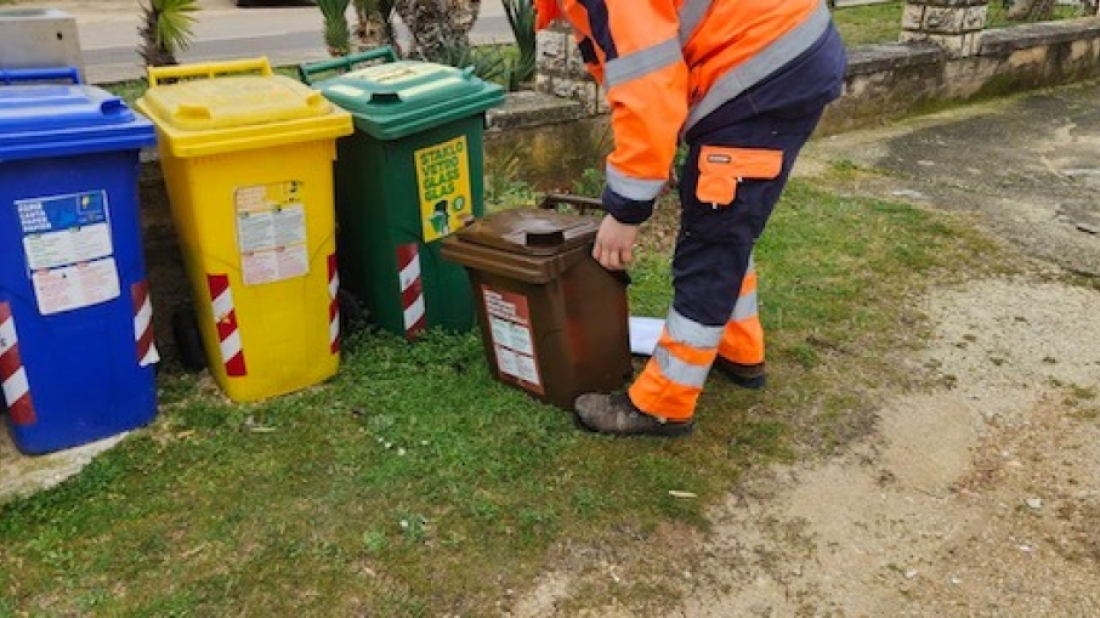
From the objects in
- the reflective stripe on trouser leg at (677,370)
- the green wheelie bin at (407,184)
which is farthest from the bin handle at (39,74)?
the reflective stripe on trouser leg at (677,370)

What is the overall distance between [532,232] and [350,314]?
1032 millimetres

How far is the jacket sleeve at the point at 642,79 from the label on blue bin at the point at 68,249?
5.16 feet

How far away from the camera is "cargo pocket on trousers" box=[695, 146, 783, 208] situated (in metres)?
2.80

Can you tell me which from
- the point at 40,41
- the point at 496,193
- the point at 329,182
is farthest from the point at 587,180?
the point at 40,41

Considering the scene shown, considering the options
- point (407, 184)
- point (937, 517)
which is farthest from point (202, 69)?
point (937, 517)

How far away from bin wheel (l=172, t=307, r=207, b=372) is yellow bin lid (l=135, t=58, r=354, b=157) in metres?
0.76

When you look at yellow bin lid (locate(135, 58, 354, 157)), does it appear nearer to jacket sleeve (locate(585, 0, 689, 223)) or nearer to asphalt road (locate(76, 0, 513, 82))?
jacket sleeve (locate(585, 0, 689, 223))

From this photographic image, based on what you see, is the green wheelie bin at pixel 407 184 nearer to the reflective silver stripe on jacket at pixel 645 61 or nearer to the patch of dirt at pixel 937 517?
the reflective silver stripe on jacket at pixel 645 61

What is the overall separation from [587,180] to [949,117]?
12.5 feet

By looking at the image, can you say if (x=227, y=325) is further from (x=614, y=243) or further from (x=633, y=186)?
(x=633, y=186)

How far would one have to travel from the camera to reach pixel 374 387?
3486mm

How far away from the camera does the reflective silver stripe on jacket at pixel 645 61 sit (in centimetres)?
255

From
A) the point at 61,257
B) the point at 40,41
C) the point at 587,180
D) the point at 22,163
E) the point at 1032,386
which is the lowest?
the point at 1032,386

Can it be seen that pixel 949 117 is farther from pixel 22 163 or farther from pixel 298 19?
pixel 298 19
